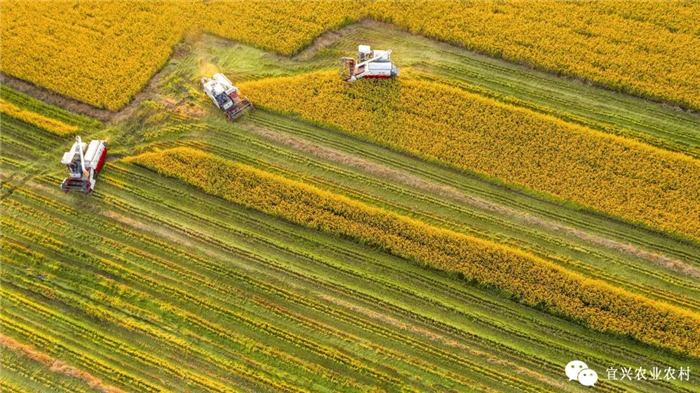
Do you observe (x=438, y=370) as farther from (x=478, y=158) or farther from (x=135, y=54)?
(x=135, y=54)

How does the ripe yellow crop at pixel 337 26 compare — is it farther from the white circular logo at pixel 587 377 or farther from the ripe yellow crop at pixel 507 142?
the white circular logo at pixel 587 377

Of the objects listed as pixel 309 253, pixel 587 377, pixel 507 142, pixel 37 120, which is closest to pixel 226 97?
pixel 309 253

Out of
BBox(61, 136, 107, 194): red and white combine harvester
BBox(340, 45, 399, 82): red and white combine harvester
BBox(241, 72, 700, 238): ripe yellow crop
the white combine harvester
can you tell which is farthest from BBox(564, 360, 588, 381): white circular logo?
BBox(61, 136, 107, 194): red and white combine harvester

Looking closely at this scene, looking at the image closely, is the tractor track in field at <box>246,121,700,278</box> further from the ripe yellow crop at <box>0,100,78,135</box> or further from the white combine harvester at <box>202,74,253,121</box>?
the ripe yellow crop at <box>0,100,78,135</box>

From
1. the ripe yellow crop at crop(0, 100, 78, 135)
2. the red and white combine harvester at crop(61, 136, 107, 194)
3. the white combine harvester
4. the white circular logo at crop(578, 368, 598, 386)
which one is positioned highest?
the white combine harvester

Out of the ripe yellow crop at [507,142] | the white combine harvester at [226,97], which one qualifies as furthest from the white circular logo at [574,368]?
the white combine harvester at [226,97]

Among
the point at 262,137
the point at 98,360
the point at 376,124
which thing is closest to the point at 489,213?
the point at 376,124

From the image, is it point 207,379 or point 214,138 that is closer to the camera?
point 207,379

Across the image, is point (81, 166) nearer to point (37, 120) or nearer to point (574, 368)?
point (37, 120)
